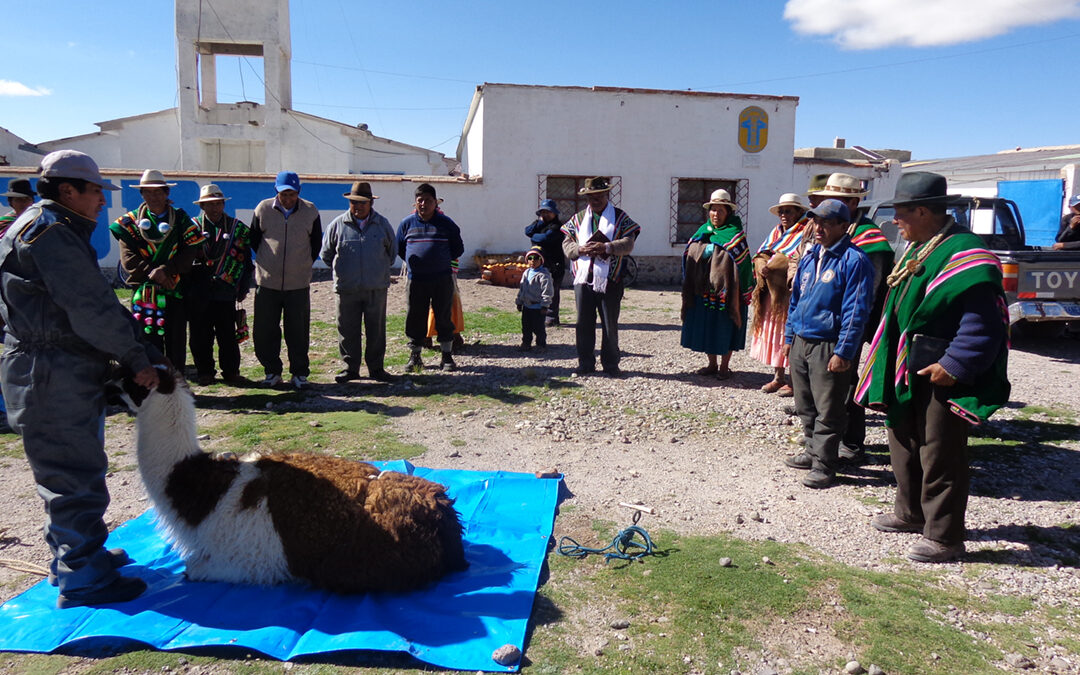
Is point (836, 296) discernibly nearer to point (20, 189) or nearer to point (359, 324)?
point (359, 324)

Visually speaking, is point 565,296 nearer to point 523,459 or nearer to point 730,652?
point 523,459

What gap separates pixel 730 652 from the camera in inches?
118

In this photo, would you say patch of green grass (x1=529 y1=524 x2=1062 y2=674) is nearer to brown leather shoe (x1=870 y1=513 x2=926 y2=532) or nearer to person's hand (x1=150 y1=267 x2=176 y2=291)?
brown leather shoe (x1=870 y1=513 x2=926 y2=532)

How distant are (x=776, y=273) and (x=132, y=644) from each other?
594 centimetres

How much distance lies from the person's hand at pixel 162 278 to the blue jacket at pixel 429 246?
7.80ft

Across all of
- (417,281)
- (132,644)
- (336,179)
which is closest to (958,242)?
(132,644)

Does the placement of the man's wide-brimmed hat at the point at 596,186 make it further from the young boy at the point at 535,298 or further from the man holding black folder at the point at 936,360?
the man holding black folder at the point at 936,360

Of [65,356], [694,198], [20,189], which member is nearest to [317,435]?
[65,356]

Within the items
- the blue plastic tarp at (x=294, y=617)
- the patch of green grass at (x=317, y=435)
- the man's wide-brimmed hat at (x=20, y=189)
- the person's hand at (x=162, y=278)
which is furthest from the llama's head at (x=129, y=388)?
the man's wide-brimmed hat at (x=20, y=189)

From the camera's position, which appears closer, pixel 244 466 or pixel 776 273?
pixel 244 466

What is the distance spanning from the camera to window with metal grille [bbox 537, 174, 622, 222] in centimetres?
1895

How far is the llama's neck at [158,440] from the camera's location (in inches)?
138

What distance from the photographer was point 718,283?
7.56 meters

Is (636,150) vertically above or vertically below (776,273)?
above
